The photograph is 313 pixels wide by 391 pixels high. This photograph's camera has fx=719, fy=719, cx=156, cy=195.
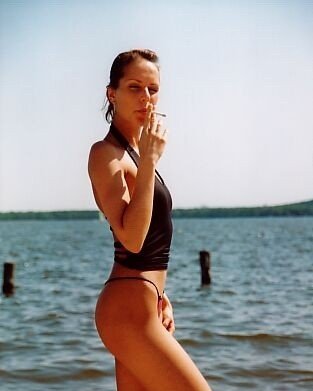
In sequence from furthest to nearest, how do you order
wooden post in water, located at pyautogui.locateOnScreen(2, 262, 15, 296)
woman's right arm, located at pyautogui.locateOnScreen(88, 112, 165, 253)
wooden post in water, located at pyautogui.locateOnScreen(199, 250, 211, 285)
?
wooden post in water, located at pyautogui.locateOnScreen(199, 250, 211, 285)
wooden post in water, located at pyautogui.locateOnScreen(2, 262, 15, 296)
woman's right arm, located at pyautogui.locateOnScreen(88, 112, 165, 253)

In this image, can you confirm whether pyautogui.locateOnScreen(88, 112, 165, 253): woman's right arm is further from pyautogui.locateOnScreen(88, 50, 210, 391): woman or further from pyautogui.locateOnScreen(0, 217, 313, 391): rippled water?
pyautogui.locateOnScreen(0, 217, 313, 391): rippled water

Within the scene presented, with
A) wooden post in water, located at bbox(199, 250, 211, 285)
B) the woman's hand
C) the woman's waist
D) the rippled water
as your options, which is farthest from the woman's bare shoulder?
wooden post in water, located at bbox(199, 250, 211, 285)

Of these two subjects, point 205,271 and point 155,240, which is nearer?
point 155,240

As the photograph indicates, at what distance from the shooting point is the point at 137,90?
323 centimetres

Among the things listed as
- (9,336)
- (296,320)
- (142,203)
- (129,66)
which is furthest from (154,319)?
(296,320)

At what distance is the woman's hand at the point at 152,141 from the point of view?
295 centimetres

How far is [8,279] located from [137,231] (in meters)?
20.5

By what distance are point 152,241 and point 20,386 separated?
6522 mm

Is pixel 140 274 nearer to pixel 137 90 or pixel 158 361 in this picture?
pixel 158 361

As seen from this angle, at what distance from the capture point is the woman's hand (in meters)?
2.95

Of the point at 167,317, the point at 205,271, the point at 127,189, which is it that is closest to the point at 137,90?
the point at 127,189

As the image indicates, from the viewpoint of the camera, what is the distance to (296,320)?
14734 millimetres

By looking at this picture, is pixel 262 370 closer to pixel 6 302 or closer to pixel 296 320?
pixel 296 320

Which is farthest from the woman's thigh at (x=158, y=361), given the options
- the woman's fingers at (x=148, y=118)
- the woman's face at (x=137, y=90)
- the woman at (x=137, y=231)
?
the woman's face at (x=137, y=90)
